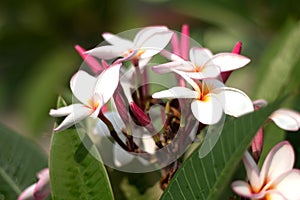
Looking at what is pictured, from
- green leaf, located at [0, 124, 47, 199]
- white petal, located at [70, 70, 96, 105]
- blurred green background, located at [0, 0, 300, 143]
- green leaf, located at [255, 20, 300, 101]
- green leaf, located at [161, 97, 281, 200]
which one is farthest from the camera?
blurred green background, located at [0, 0, 300, 143]

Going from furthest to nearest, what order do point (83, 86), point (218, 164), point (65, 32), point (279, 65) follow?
point (65, 32), point (279, 65), point (83, 86), point (218, 164)

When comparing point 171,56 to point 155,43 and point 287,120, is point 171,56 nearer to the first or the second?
point 155,43

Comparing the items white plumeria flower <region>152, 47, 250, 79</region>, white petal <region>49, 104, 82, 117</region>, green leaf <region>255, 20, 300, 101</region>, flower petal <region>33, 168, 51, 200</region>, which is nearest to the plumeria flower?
flower petal <region>33, 168, 51, 200</region>

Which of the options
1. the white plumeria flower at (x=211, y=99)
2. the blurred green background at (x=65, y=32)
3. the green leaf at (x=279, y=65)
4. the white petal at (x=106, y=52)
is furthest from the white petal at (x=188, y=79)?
the blurred green background at (x=65, y=32)

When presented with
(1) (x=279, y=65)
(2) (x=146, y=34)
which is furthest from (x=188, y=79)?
(1) (x=279, y=65)

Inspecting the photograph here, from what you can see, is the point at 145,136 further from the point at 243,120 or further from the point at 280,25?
the point at 280,25

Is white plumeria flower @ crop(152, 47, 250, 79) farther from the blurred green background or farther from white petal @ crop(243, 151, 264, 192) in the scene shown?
the blurred green background

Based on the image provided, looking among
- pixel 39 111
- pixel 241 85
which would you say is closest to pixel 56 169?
pixel 241 85
